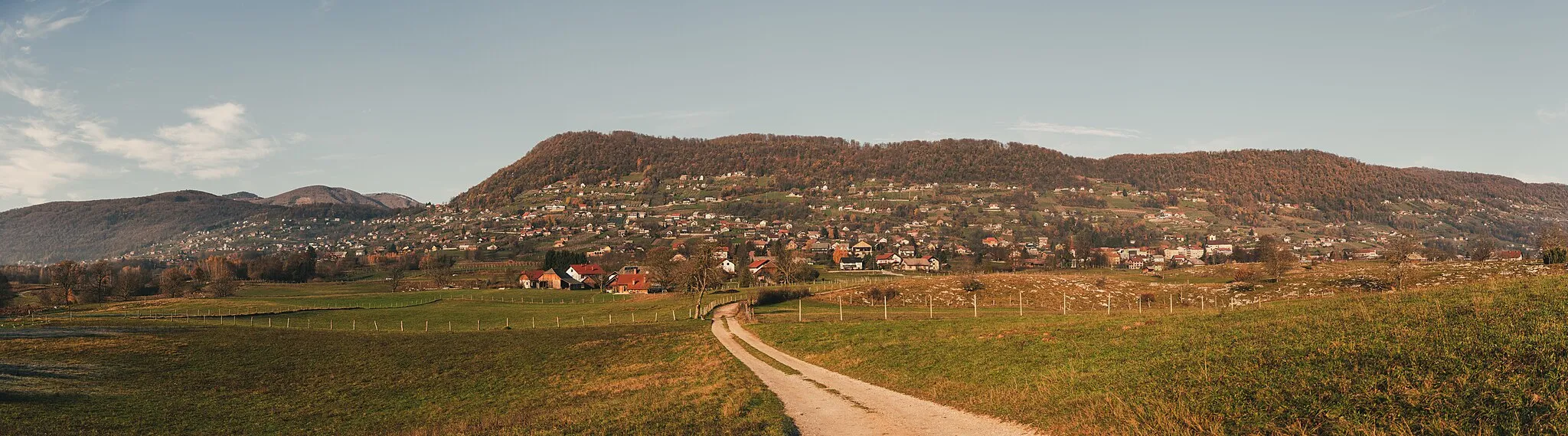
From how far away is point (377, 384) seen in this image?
35.5m

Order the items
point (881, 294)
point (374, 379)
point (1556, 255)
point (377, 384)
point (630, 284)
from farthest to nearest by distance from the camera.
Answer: point (630, 284) < point (881, 294) < point (1556, 255) < point (374, 379) < point (377, 384)

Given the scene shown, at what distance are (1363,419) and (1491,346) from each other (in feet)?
13.0

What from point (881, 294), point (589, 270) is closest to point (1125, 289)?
point (881, 294)

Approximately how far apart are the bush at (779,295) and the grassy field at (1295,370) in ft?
186

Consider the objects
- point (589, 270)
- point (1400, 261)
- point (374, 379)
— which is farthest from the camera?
point (589, 270)

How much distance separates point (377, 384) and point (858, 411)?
27813 millimetres

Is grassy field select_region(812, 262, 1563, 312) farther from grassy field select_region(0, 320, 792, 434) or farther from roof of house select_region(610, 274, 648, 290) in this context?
roof of house select_region(610, 274, 648, 290)

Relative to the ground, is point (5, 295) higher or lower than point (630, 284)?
higher

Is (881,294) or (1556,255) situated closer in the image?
(1556,255)

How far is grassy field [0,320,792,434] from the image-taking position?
72.4 ft

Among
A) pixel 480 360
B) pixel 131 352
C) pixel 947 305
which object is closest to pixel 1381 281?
pixel 947 305

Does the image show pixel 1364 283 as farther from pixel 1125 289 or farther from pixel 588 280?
pixel 588 280

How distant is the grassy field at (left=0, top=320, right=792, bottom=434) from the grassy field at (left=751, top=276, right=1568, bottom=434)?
6919mm

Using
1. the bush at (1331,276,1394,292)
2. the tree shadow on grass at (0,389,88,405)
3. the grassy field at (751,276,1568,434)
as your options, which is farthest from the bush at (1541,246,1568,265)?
the tree shadow on grass at (0,389,88,405)
